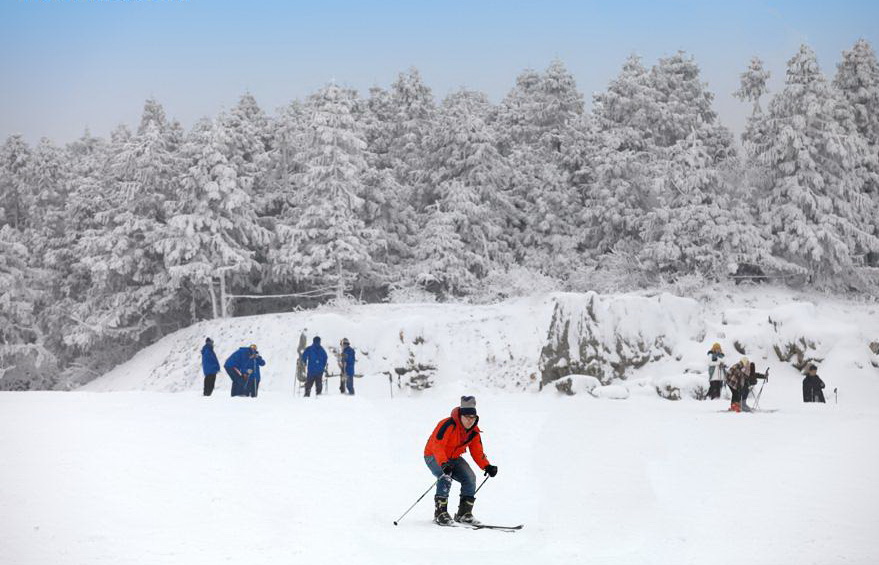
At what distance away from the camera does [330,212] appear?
132ft

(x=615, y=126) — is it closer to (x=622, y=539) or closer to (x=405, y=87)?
(x=405, y=87)

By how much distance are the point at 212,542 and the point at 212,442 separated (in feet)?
20.8

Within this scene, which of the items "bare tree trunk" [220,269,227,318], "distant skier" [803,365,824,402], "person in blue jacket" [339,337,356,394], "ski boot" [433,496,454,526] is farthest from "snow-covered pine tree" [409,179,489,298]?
"ski boot" [433,496,454,526]

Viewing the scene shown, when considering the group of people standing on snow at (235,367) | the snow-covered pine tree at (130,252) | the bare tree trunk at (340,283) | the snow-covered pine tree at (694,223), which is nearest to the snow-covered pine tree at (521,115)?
the snow-covered pine tree at (694,223)

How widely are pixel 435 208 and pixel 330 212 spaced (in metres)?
7.41

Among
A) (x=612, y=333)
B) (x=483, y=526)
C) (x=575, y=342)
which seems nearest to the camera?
(x=483, y=526)

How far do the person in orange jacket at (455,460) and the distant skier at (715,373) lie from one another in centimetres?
1379

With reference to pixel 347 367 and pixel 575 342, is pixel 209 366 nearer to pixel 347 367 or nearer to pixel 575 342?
pixel 347 367

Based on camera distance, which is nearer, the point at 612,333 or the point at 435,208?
the point at 612,333

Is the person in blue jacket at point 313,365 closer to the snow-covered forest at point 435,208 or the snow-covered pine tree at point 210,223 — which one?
the snow-covered forest at point 435,208

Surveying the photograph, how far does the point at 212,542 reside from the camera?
8883 millimetres

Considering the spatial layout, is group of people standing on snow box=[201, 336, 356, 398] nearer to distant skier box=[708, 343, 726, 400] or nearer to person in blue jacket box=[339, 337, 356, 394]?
person in blue jacket box=[339, 337, 356, 394]

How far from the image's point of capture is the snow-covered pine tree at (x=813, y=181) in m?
37.8

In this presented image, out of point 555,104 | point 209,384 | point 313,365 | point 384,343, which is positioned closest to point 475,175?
point 555,104
